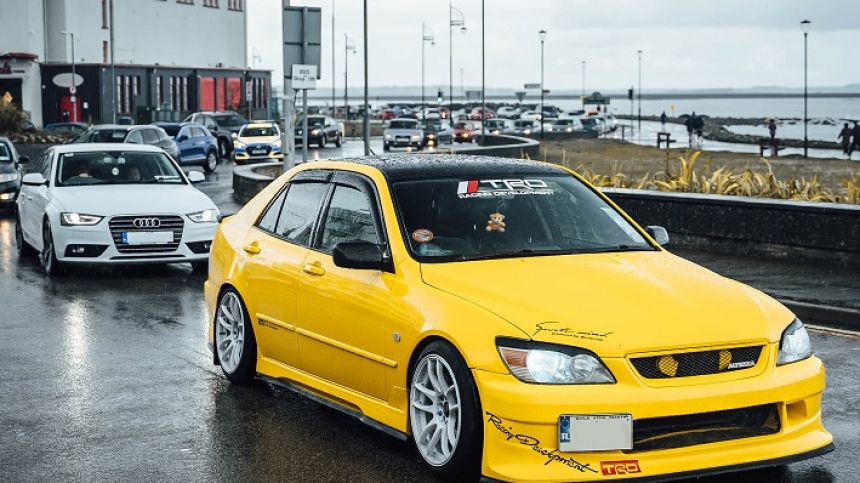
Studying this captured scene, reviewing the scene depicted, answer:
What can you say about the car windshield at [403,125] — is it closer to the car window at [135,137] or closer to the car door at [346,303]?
the car window at [135,137]

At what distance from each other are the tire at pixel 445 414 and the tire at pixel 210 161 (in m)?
37.5

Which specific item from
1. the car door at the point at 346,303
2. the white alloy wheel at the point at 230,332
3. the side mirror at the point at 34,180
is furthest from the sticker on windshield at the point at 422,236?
the side mirror at the point at 34,180

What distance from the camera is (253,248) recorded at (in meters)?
8.88

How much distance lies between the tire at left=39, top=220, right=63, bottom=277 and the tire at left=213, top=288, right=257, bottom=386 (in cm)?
675

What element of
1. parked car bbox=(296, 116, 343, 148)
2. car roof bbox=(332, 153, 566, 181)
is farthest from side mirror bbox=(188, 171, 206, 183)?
parked car bbox=(296, 116, 343, 148)

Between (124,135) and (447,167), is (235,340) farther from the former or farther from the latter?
(124,135)

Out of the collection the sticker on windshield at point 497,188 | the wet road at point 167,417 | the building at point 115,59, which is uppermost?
the building at point 115,59

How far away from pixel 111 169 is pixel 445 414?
11.0 meters

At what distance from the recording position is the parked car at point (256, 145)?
1939 inches

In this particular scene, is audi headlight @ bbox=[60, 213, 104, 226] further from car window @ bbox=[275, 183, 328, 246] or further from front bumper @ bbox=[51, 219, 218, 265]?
car window @ bbox=[275, 183, 328, 246]

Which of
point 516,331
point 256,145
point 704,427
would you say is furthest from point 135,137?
point 704,427

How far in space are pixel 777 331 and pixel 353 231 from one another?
2.47 meters

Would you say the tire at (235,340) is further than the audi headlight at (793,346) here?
Yes

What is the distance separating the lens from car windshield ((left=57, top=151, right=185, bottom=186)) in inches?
659
